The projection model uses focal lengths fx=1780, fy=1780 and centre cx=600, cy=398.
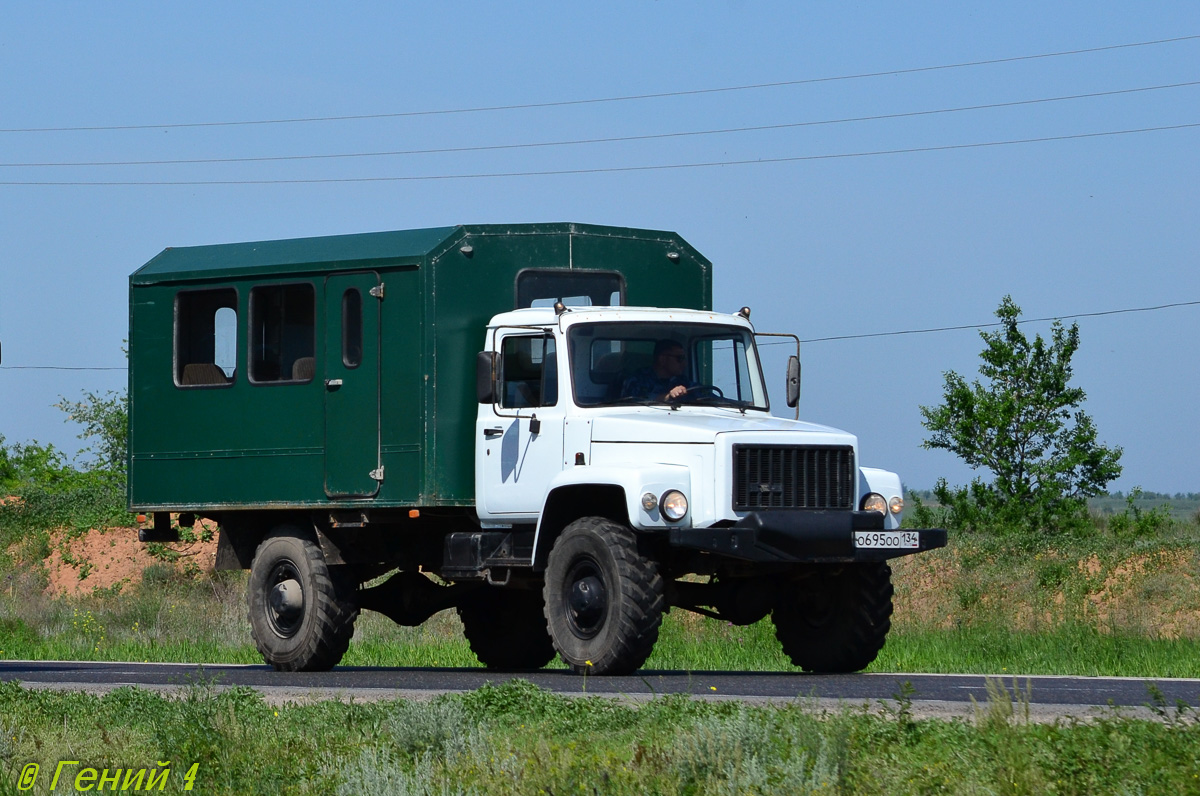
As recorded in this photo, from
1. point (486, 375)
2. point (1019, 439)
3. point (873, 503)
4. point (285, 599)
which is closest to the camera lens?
point (873, 503)

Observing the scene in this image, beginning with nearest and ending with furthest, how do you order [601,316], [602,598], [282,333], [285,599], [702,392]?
[602,598], [601,316], [702,392], [282,333], [285,599]

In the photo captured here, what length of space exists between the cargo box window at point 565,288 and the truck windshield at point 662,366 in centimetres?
107

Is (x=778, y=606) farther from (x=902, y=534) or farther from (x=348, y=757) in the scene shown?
(x=348, y=757)

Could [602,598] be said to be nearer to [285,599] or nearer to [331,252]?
[285,599]

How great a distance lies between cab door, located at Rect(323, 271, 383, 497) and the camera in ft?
51.7

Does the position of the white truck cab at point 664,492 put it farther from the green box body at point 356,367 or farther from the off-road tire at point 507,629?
the off-road tire at point 507,629

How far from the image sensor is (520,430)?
15.0 metres

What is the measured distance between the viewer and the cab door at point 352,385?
51.7ft

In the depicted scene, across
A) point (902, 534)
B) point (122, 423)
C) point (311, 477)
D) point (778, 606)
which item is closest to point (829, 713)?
point (902, 534)

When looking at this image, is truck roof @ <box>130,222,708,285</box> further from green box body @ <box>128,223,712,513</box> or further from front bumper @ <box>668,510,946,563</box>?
front bumper @ <box>668,510,946,563</box>

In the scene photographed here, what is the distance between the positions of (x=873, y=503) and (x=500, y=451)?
3.20 m

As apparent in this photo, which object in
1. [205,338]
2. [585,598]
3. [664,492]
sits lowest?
[585,598]

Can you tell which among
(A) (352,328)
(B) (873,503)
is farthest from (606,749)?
(A) (352,328)

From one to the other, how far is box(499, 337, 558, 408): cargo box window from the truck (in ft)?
0.07
